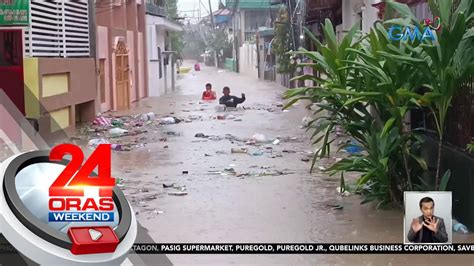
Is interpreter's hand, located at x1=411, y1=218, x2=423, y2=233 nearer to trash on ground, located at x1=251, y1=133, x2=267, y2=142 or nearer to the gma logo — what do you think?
the gma logo

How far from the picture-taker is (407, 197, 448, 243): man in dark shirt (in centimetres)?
422

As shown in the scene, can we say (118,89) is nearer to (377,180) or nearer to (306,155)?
(306,155)

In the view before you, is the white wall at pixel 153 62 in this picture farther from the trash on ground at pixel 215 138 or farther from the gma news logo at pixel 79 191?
the gma news logo at pixel 79 191

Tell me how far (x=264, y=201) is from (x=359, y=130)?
115 centimetres

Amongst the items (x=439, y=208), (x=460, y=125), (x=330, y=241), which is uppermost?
(x=460, y=125)

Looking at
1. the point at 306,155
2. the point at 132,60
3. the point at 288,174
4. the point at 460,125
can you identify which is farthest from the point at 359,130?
the point at 132,60

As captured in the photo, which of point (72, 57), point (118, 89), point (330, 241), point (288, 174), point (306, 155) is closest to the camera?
point (330, 241)

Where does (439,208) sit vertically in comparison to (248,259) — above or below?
above

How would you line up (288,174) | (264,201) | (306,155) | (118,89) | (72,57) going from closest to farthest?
1. (264,201)
2. (288,174)
3. (306,155)
4. (72,57)
5. (118,89)

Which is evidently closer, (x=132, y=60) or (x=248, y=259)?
(x=248, y=259)

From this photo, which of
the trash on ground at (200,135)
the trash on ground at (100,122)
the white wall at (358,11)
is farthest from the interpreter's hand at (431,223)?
the trash on ground at (100,122)

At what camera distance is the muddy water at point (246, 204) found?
→ 200 inches

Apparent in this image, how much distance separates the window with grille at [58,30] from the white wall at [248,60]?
24.2 m

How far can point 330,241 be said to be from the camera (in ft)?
16.9
